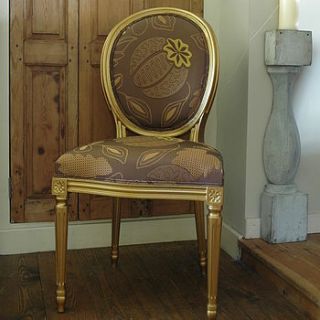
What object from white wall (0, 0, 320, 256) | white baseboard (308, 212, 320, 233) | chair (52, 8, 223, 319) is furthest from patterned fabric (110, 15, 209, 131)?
white baseboard (308, 212, 320, 233)

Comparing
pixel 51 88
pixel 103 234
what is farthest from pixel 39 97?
pixel 103 234

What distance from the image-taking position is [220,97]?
2426 millimetres

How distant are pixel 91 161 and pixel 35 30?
0.80 meters

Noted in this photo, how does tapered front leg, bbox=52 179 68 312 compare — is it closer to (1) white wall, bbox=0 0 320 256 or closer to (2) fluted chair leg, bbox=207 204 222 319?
(2) fluted chair leg, bbox=207 204 222 319

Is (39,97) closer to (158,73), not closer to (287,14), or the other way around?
(158,73)

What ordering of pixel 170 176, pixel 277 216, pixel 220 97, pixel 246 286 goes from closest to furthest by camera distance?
pixel 170 176 < pixel 246 286 < pixel 277 216 < pixel 220 97

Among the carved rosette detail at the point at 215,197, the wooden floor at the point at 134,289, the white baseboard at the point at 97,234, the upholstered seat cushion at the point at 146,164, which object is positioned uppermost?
the upholstered seat cushion at the point at 146,164

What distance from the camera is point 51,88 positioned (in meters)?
2.27

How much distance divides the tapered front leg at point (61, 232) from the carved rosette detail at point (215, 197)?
1.38 ft

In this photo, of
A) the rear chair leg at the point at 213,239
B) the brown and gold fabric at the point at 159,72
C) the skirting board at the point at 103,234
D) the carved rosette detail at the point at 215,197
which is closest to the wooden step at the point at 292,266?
the skirting board at the point at 103,234

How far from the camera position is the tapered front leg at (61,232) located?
1.67 m

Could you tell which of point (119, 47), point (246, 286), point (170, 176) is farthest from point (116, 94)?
point (246, 286)

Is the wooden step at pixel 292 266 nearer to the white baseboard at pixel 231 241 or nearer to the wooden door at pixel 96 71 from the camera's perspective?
the white baseboard at pixel 231 241

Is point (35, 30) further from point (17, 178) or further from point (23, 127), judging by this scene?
point (17, 178)
